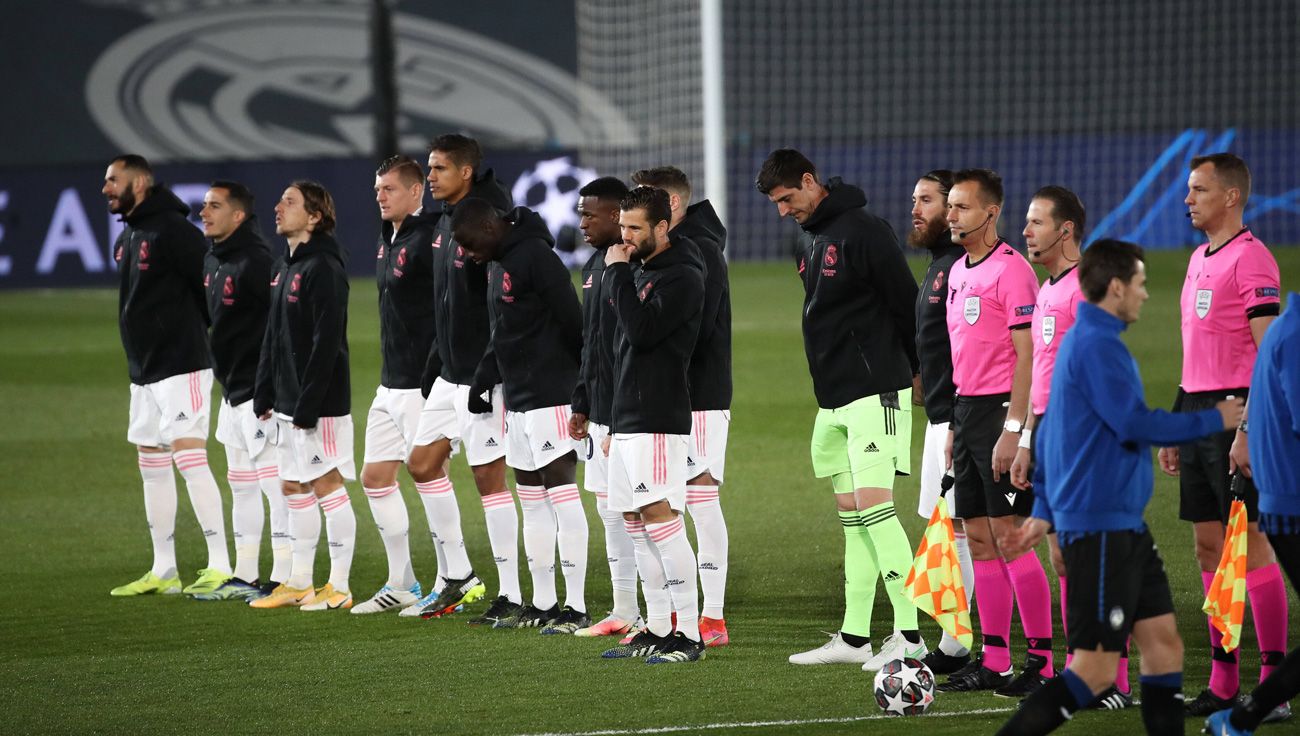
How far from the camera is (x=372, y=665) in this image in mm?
7230

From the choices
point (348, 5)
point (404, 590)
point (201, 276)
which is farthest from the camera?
point (348, 5)

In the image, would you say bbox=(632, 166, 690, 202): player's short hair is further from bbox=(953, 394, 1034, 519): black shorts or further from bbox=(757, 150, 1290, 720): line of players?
bbox=(953, 394, 1034, 519): black shorts

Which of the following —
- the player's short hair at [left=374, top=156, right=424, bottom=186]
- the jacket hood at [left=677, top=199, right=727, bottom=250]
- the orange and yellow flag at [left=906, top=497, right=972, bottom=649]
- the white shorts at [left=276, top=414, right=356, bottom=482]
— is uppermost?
the player's short hair at [left=374, top=156, right=424, bottom=186]

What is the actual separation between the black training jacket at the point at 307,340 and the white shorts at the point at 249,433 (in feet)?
0.65

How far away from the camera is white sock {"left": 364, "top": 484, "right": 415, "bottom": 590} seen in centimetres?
866

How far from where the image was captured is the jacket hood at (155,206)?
9.44 meters

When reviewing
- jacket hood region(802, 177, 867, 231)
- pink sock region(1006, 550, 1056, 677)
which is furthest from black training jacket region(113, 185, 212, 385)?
pink sock region(1006, 550, 1056, 677)

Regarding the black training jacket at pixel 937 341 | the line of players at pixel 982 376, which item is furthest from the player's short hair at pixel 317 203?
the black training jacket at pixel 937 341

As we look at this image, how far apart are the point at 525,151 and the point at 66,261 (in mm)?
8016

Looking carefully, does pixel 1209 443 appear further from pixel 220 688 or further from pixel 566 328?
pixel 220 688

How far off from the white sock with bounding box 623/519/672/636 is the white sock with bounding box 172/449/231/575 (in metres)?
2.94

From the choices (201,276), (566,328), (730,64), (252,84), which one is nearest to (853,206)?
(566,328)

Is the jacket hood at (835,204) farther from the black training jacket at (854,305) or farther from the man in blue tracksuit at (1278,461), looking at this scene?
the man in blue tracksuit at (1278,461)

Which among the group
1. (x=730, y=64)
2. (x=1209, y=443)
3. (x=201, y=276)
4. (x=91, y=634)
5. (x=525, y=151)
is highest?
(x=730, y=64)
